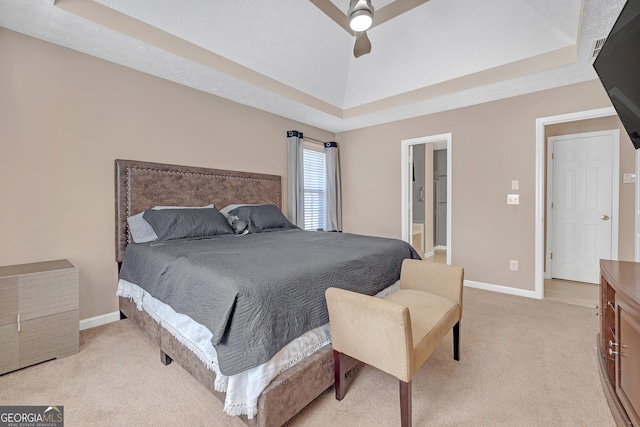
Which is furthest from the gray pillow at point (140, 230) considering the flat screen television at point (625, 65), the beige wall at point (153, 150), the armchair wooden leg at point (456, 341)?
the flat screen television at point (625, 65)

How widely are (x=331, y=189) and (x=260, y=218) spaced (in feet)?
6.20

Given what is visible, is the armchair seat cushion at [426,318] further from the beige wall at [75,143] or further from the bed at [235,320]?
the beige wall at [75,143]

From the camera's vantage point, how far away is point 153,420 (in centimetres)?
146

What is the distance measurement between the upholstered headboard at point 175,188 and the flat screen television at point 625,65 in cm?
335

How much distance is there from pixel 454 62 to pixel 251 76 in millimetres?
2253

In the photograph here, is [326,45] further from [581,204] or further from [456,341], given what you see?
[581,204]

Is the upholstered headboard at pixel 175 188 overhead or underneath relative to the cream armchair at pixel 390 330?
overhead

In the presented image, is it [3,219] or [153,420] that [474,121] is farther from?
[3,219]

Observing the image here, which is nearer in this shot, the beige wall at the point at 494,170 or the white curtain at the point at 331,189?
the beige wall at the point at 494,170

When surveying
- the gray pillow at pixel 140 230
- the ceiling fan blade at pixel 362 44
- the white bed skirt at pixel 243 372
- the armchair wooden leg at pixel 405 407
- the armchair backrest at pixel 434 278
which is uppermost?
the ceiling fan blade at pixel 362 44

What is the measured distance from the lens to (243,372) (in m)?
1.28

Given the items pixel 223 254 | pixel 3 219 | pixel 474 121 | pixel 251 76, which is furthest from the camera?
pixel 474 121

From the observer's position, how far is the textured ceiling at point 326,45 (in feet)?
7.20

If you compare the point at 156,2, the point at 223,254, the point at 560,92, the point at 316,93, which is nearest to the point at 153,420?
the point at 223,254
